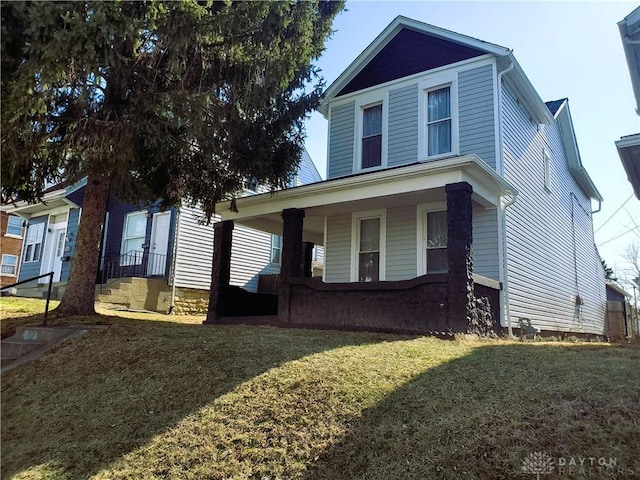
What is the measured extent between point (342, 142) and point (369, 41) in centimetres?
259

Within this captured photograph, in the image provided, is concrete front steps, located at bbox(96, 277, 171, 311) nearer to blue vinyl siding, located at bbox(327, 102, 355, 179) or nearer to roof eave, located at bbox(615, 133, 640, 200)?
blue vinyl siding, located at bbox(327, 102, 355, 179)

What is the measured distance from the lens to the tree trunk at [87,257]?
8617mm

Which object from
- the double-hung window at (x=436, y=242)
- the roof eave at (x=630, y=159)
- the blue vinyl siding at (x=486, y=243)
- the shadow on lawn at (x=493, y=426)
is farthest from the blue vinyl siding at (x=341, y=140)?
the shadow on lawn at (x=493, y=426)

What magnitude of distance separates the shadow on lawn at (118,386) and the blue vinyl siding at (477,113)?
4842mm

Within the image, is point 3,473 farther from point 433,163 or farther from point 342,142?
point 342,142

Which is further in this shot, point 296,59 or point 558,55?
point 558,55

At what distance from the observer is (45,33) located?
18.8ft

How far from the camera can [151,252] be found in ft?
49.9

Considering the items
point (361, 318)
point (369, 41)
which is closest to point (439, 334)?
point (361, 318)

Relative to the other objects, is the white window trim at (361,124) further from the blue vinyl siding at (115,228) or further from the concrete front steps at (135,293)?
the blue vinyl siding at (115,228)

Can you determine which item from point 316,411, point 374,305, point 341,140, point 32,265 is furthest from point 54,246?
point 316,411

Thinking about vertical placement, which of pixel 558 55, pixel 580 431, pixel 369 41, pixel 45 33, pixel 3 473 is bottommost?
pixel 3 473

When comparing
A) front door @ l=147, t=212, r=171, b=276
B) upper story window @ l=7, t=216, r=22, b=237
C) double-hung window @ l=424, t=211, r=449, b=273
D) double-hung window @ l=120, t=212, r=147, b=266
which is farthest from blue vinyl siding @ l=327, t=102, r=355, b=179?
upper story window @ l=7, t=216, r=22, b=237

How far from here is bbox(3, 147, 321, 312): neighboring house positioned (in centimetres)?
1438
